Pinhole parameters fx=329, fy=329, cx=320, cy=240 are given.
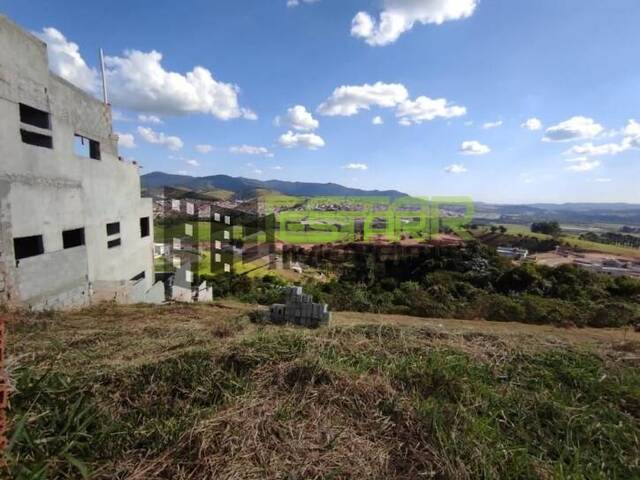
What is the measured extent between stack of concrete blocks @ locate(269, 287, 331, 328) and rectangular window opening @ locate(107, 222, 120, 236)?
20.1 feet

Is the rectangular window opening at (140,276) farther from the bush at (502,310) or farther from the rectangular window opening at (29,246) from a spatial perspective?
the bush at (502,310)

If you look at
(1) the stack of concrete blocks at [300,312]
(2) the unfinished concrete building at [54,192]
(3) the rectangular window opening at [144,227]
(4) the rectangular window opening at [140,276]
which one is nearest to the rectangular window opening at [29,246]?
(2) the unfinished concrete building at [54,192]

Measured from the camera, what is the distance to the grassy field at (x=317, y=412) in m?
1.86

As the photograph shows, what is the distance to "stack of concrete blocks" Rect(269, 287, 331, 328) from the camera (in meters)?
6.98

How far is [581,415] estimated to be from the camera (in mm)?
2510

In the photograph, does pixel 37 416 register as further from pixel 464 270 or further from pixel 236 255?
pixel 236 255

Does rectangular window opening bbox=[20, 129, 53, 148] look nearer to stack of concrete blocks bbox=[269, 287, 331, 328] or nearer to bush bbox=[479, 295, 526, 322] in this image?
stack of concrete blocks bbox=[269, 287, 331, 328]

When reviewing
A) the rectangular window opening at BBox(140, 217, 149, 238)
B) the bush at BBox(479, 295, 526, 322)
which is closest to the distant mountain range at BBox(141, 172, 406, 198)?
the rectangular window opening at BBox(140, 217, 149, 238)

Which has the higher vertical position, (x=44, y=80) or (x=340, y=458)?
(x=44, y=80)

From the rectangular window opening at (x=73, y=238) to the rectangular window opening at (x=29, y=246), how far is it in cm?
86

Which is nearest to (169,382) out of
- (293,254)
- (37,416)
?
(37,416)

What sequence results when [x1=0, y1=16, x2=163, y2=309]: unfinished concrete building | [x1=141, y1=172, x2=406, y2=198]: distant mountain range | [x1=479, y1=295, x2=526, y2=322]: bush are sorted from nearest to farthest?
[x1=0, y1=16, x2=163, y2=309]: unfinished concrete building
[x1=479, y1=295, x2=526, y2=322]: bush
[x1=141, y1=172, x2=406, y2=198]: distant mountain range

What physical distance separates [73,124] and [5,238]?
12.4 feet

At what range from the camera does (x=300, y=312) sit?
7.07m
